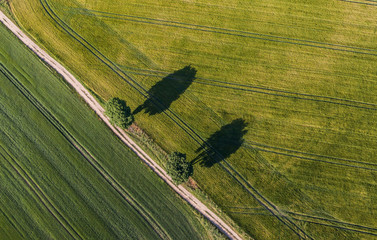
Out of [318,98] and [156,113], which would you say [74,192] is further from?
[318,98]

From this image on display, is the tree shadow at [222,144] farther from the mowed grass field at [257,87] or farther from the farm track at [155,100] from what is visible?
the farm track at [155,100]

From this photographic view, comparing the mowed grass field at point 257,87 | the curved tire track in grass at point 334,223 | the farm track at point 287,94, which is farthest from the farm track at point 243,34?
the curved tire track in grass at point 334,223

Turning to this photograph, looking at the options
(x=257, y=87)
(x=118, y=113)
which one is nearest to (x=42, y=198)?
(x=118, y=113)

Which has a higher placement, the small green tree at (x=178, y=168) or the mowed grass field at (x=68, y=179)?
the mowed grass field at (x=68, y=179)

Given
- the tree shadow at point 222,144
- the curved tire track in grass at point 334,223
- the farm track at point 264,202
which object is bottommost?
the curved tire track in grass at point 334,223

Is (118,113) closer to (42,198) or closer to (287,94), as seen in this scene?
(42,198)

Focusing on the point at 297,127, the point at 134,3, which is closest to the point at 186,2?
the point at 134,3
